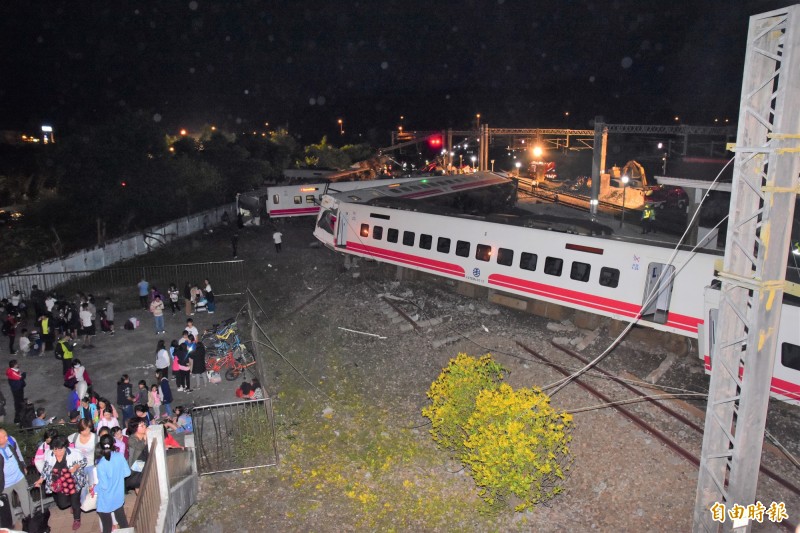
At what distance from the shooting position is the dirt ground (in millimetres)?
9883

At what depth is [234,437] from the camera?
12375mm

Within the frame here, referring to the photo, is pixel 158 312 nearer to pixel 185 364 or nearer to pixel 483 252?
pixel 185 364

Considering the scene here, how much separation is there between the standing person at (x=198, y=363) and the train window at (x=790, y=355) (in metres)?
13.2

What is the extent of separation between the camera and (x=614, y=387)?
1377 cm

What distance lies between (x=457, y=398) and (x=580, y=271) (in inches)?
287

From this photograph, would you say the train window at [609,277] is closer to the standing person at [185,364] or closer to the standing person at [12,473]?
the standing person at [185,364]

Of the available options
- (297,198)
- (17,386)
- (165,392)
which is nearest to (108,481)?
(165,392)

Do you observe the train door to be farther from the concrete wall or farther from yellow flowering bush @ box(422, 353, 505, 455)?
the concrete wall

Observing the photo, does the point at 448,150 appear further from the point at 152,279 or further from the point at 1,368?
the point at 1,368

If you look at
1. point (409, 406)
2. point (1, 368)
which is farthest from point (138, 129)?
point (409, 406)

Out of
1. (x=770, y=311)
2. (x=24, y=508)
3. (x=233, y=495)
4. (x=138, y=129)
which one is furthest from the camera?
(x=138, y=129)

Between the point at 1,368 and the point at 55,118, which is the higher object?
the point at 55,118

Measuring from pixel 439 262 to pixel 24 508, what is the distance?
47.9ft

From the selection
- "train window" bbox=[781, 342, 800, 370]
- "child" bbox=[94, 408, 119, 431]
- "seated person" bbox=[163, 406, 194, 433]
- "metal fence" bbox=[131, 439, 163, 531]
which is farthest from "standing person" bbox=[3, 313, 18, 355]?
"train window" bbox=[781, 342, 800, 370]
